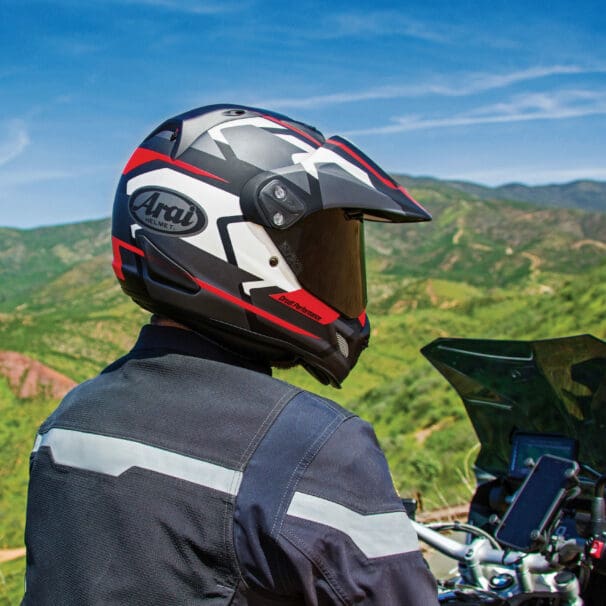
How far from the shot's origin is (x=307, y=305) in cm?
234

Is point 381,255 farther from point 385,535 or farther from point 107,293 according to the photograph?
point 385,535

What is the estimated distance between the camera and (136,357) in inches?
79.0

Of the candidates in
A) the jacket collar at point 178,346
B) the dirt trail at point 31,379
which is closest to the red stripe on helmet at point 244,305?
the jacket collar at point 178,346

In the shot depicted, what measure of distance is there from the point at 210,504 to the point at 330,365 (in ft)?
2.71

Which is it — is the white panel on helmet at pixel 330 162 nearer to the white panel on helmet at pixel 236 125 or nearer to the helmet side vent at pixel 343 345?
the white panel on helmet at pixel 236 125

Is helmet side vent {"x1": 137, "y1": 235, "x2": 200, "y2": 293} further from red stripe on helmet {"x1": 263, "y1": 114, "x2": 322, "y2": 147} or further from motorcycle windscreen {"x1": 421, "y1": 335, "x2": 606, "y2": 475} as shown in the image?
motorcycle windscreen {"x1": 421, "y1": 335, "x2": 606, "y2": 475}

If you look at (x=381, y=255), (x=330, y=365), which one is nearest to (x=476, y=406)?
(x=330, y=365)

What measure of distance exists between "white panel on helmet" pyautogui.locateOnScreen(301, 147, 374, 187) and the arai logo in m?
0.34

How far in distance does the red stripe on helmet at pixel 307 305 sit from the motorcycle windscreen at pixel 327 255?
18 millimetres

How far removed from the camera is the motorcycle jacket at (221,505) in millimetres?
1644

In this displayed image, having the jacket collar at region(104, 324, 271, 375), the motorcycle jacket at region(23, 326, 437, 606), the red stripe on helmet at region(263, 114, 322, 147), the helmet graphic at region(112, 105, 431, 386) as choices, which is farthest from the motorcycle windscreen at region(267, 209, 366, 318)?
the motorcycle jacket at region(23, 326, 437, 606)

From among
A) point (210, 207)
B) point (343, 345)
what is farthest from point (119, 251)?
point (343, 345)

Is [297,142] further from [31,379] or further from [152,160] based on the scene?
[31,379]

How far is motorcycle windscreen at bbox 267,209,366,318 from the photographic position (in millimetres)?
2330
